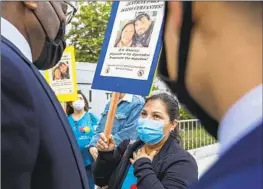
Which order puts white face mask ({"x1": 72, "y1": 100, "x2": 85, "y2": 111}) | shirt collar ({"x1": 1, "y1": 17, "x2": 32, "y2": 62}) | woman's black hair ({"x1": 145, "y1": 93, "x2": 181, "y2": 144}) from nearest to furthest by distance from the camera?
shirt collar ({"x1": 1, "y1": 17, "x2": 32, "y2": 62}) < woman's black hair ({"x1": 145, "y1": 93, "x2": 181, "y2": 144}) < white face mask ({"x1": 72, "y1": 100, "x2": 85, "y2": 111})

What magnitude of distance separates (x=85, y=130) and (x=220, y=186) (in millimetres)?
4123

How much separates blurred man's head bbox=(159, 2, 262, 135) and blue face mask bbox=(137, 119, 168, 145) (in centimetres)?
192

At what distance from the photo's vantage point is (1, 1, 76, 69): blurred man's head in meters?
1.67

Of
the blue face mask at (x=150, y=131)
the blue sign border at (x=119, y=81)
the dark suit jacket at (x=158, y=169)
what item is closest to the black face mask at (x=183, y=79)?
the blue sign border at (x=119, y=81)

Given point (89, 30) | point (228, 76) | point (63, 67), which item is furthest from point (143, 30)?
point (89, 30)

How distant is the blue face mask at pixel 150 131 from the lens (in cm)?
276

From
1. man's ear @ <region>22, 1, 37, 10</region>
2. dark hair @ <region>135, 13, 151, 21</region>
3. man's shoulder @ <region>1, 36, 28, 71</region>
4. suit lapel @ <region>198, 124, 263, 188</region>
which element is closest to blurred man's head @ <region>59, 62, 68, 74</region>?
dark hair @ <region>135, 13, 151, 21</region>

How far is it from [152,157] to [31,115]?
1.36 m

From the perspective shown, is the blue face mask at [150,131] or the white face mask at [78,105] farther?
the white face mask at [78,105]

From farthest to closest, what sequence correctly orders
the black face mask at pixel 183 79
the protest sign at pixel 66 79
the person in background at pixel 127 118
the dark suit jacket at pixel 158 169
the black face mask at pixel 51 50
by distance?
1. the protest sign at pixel 66 79
2. the person in background at pixel 127 118
3. the dark suit jacket at pixel 158 169
4. the black face mask at pixel 51 50
5. the black face mask at pixel 183 79

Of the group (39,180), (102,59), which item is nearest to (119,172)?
(102,59)

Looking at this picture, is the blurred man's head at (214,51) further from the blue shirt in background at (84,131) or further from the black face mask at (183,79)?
the blue shirt in background at (84,131)

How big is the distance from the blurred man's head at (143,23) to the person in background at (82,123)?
222 cm

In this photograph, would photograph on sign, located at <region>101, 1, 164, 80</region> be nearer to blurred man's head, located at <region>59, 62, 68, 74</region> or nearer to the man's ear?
the man's ear
